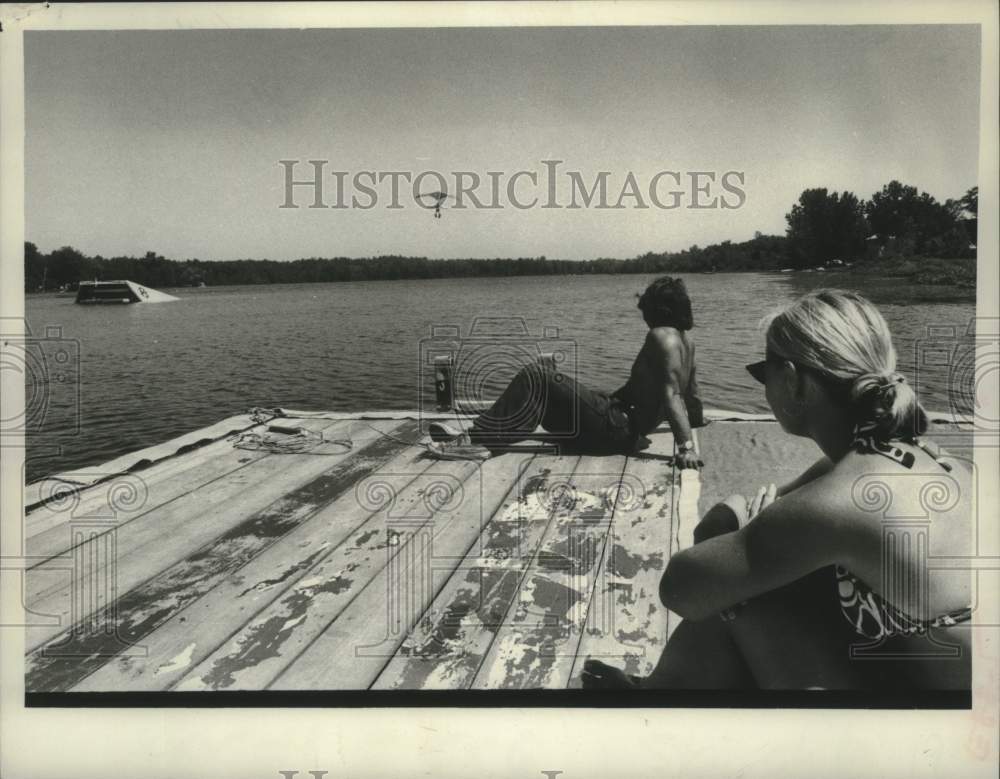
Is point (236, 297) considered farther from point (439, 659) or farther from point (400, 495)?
point (439, 659)

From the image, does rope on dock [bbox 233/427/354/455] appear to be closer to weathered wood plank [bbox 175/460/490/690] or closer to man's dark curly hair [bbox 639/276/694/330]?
weathered wood plank [bbox 175/460/490/690]

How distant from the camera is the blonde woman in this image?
6.55 feet

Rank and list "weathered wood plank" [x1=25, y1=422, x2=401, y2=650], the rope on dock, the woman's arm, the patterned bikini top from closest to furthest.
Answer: the woman's arm, the patterned bikini top, "weathered wood plank" [x1=25, y1=422, x2=401, y2=650], the rope on dock

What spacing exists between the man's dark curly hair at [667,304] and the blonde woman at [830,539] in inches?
18.2

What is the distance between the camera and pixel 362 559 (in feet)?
8.94

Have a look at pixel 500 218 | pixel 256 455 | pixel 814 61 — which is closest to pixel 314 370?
pixel 256 455

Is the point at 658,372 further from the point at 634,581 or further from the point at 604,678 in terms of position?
the point at 604,678

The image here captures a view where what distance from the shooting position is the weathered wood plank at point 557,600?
2.60 meters

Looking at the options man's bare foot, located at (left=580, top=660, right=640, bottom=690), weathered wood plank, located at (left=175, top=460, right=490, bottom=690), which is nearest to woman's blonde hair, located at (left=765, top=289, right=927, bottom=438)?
man's bare foot, located at (left=580, top=660, right=640, bottom=690)

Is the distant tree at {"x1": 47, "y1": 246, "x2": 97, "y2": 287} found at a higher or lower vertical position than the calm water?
higher

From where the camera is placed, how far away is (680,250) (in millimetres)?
2793

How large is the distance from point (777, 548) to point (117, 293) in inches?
91.1

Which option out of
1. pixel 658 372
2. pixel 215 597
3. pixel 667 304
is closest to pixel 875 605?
pixel 658 372

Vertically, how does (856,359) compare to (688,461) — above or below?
above
